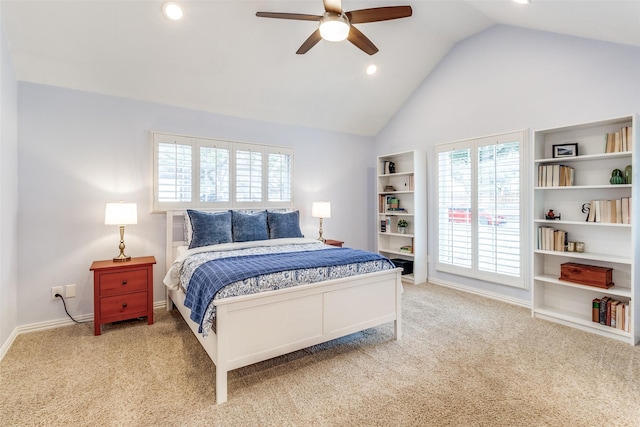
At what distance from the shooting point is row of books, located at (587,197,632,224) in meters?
2.80

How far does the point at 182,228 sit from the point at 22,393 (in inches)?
79.2

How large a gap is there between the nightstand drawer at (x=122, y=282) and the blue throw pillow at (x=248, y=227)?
98 cm

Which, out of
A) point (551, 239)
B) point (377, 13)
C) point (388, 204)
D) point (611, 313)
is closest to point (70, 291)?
point (377, 13)

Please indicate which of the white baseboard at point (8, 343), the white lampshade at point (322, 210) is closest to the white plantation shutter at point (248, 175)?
the white lampshade at point (322, 210)

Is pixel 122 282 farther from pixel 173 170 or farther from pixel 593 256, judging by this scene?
pixel 593 256

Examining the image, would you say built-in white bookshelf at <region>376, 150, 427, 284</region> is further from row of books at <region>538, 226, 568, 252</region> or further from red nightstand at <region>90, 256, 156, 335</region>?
red nightstand at <region>90, 256, 156, 335</region>

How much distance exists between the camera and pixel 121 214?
312cm

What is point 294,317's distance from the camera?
2.32 m

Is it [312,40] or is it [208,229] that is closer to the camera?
[312,40]

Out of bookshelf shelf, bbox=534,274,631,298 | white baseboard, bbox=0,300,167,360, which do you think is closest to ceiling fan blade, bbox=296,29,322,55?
bookshelf shelf, bbox=534,274,631,298

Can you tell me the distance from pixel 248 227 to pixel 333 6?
235 centimetres

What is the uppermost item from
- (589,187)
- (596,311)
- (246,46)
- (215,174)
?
(246,46)

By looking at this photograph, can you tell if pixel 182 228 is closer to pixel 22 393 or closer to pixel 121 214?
pixel 121 214

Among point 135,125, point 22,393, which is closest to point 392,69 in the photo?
point 135,125
